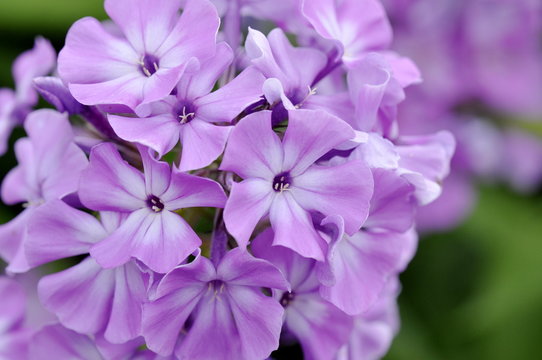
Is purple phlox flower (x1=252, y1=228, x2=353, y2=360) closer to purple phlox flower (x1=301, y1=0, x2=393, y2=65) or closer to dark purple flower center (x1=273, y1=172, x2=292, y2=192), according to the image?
dark purple flower center (x1=273, y1=172, x2=292, y2=192)

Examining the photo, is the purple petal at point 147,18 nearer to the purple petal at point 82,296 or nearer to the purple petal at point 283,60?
the purple petal at point 283,60

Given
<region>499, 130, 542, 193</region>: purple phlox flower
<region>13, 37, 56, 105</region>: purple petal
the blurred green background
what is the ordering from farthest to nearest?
1. <region>499, 130, 542, 193</region>: purple phlox flower
2. the blurred green background
3. <region>13, 37, 56, 105</region>: purple petal

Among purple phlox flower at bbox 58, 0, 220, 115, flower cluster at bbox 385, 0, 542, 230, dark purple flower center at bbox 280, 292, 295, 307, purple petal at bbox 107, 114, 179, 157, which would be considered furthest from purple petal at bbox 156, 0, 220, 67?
flower cluster at bbox 385, 0, 542, 230

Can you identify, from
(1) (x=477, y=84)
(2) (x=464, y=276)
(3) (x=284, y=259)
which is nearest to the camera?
(3) (x=284, y=259)

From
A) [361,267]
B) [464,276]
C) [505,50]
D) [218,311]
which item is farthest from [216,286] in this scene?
[505,50]

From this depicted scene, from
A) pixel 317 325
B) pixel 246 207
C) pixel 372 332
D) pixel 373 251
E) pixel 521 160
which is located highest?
pixel 246 207

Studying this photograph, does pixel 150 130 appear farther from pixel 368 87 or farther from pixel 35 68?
pixel 35 68

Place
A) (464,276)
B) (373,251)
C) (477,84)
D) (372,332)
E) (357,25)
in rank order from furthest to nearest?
(477,84) < (464,276) < (372,332) < (357,25) < (373,251)
